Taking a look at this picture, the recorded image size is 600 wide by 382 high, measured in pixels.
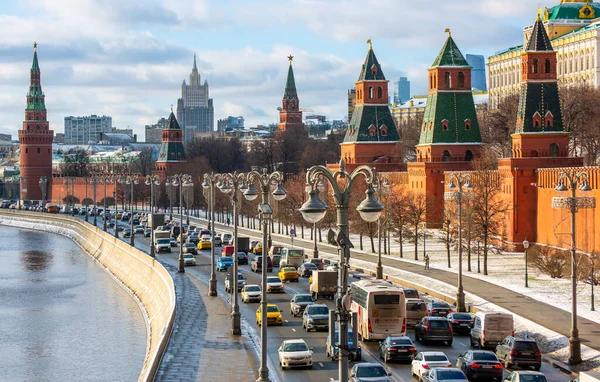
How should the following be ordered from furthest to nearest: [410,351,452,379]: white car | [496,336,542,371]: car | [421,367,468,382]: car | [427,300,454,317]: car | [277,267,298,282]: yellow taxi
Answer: [277,267,298,282]: yellow taxi → [427,300,454,317]: car → [496,336,542,371]: car → [410,351,452,379]: white car → [421,367,468,382]: car

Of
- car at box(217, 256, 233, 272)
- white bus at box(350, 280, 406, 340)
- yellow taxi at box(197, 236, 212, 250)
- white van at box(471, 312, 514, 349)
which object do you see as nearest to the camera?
white van at box(471, 312, 514, 349)

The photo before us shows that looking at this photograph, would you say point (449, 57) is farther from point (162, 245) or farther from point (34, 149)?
point (34, 149)

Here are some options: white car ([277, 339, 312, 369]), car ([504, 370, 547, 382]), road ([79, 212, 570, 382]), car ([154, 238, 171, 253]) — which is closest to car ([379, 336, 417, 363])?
road ([79, 212, 570, 382])

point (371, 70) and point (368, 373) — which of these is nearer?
point (368, 373)

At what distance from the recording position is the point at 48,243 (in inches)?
4774

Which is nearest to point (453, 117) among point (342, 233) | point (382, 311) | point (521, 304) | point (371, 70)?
point (371, 70)

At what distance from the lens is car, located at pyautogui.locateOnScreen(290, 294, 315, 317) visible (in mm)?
44697

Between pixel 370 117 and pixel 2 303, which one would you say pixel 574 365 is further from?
pixel 370 117

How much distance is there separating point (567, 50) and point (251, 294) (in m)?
103

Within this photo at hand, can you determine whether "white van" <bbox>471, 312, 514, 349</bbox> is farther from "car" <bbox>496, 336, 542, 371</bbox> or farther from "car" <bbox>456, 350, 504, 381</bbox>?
"car" <bbox>456, 350, 504, 381</bbox>

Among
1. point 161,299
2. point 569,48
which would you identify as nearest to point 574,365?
point 161,299

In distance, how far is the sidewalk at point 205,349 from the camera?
→ 3177 centimetres

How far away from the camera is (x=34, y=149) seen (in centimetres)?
19225

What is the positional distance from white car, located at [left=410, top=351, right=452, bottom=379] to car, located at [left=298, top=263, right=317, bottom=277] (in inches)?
1168
